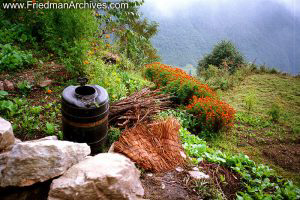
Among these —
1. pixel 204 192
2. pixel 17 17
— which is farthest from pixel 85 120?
pixel 17 17

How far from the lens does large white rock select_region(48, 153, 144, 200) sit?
2.05 m

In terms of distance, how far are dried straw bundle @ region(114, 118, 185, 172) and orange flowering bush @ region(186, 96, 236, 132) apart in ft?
8.30

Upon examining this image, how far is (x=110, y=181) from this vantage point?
2.13 meters

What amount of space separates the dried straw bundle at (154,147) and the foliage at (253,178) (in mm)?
361

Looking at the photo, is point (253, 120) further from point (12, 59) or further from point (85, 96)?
point (12, 59)

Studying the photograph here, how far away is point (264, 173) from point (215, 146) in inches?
87.1

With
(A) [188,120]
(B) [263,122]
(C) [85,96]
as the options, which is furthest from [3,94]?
(B) [263,122]

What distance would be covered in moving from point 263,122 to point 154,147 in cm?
586

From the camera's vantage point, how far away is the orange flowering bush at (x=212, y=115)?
228 inches

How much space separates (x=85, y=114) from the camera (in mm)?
3012

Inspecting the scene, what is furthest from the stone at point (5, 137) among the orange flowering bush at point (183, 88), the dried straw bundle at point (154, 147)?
the orange flowering bush at point (183, 88)

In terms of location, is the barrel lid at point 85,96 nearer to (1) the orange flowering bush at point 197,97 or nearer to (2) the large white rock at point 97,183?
(2) the large white rock at point 97,183

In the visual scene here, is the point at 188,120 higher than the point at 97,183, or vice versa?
the point at 97,183

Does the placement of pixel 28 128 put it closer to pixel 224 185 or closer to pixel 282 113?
pixel 224 185
